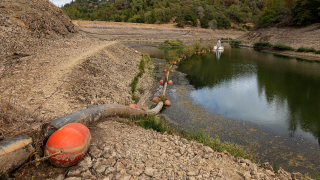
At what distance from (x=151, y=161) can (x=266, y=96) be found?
370 inches

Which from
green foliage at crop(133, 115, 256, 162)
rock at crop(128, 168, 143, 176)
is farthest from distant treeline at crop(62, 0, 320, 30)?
rock at crop(128, 168, 143, 176)

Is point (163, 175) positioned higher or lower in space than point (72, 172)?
lower

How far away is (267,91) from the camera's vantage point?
11.4 m

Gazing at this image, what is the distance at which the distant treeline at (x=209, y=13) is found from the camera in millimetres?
35938

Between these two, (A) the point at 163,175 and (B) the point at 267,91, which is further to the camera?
(B) the point at 267,91

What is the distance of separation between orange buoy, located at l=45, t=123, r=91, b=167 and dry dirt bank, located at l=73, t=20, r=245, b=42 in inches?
1603

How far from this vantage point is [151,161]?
11.0 feet

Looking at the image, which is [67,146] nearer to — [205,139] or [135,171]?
[135,171]

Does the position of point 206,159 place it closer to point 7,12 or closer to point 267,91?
point 267,91

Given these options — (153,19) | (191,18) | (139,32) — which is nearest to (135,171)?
(139,32)

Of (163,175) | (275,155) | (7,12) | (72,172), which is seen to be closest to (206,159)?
(163,175)

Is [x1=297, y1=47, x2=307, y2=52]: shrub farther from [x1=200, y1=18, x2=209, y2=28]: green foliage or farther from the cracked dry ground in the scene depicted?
[x1=200, y1=18, x2=209, y2=28]: green foliage

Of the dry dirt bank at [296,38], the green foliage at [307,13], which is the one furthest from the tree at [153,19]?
the green foliage at [307,13]

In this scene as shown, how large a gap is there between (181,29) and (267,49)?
32498 millimetres
